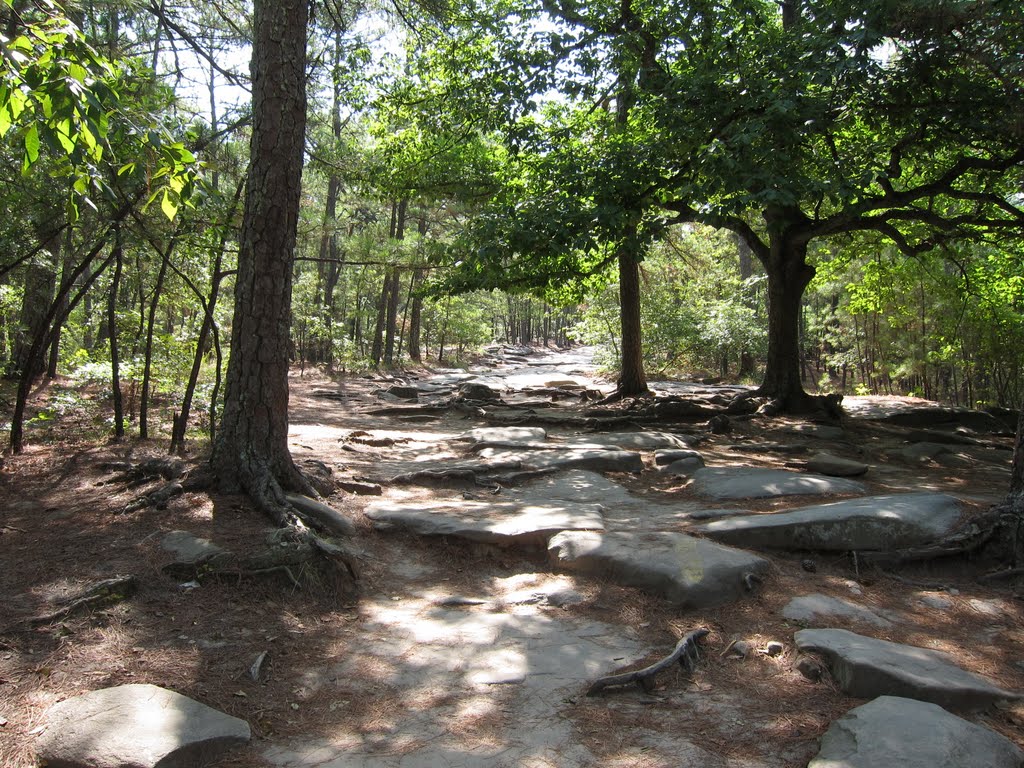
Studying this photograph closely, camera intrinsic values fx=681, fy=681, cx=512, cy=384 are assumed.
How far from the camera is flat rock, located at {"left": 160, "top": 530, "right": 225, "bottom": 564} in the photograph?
172 inches

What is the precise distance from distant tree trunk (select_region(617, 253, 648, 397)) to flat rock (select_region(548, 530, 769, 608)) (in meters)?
9.44

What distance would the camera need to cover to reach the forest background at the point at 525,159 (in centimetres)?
659

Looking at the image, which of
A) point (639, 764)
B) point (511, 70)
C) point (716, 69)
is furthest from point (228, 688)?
point (511, 70)

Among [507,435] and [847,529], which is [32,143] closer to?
[847,529]

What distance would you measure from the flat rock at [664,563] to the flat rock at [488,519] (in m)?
0.27

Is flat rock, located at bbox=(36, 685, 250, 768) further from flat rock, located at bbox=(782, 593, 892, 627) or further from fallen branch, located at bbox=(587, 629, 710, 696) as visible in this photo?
flat rock, located at bbox=(782, 593, 892, 627)

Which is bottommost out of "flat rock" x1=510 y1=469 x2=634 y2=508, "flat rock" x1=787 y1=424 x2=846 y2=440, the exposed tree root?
"flat rock" x1=510 y1=469 x2=634 y2=508

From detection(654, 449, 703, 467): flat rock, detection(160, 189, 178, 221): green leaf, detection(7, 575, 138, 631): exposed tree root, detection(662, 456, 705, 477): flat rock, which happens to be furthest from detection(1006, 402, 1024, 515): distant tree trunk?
detection(7, 575, 138, 631): exposed tree root

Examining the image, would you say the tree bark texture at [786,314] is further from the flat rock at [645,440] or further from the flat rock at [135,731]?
the flat rock at [135,731]

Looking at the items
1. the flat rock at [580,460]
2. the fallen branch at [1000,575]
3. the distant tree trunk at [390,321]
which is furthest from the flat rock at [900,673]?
the distant tree trunk at [390,321]

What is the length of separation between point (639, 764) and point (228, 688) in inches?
77.3

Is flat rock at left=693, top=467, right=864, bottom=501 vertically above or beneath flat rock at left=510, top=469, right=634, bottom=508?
above

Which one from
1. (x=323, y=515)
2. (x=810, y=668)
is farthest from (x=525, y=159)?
(x=810, y=668)

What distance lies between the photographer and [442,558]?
17.8 feet
